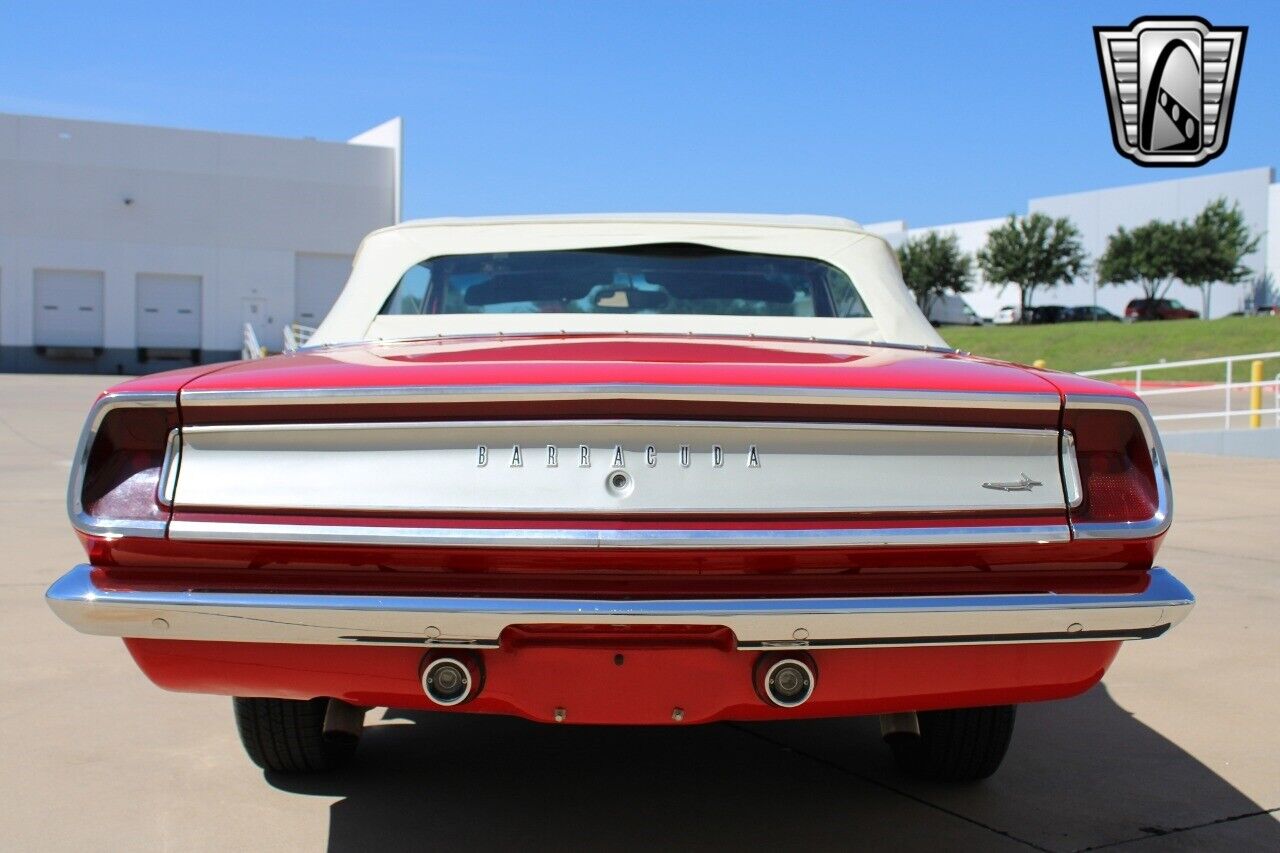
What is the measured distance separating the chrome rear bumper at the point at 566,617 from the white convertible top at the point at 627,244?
1442 millimetres

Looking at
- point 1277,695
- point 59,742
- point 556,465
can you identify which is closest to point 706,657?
point 556,465

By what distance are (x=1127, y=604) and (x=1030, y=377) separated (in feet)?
1.66

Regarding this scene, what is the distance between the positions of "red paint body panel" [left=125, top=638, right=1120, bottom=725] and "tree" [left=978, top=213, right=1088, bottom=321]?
189ft

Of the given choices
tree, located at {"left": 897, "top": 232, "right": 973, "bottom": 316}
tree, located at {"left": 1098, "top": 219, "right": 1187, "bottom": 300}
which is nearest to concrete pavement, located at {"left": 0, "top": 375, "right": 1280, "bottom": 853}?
tree, located at {"left": 1098, "top": 219, "right": 1187, "bottom": 300}

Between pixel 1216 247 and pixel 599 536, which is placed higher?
pixel 1216 247

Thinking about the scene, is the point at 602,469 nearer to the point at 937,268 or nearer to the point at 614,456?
the point at 614,456

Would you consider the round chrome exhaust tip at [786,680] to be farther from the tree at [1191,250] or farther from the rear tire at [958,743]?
the tree at [1191,250]

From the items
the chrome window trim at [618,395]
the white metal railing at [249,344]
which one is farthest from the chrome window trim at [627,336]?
the white metal railing at [249,344]

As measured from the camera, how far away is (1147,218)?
59.1m

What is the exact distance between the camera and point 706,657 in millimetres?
2289

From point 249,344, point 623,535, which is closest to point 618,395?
point 623,535

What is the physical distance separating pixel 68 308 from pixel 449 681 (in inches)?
1562

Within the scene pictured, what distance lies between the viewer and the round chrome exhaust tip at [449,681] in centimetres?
231

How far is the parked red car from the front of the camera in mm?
50469
